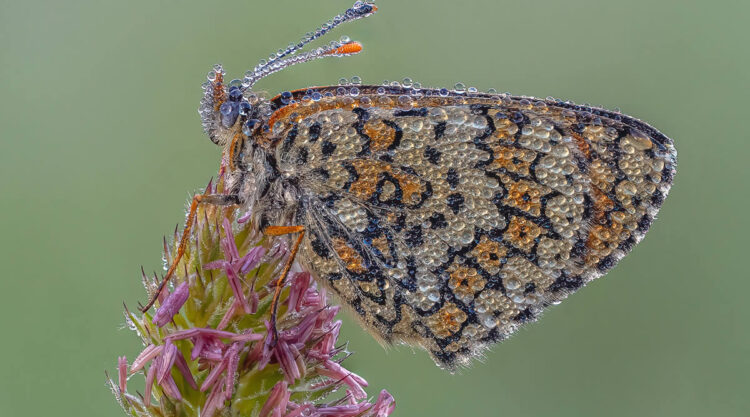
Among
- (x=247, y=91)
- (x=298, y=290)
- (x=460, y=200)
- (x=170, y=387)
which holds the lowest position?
(x=170, y=387)

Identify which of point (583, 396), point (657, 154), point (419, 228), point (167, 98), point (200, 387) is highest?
point (167, 98)

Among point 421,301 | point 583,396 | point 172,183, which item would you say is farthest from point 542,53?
point 421,301

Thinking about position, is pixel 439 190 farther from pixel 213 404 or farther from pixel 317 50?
pixel 213 404

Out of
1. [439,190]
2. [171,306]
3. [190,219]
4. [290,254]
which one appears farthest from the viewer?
[439,190]

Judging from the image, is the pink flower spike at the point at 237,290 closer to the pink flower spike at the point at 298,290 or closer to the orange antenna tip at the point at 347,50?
the pink flower spike at the point at 298,290

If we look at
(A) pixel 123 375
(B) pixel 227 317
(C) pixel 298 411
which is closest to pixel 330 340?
(C) pixel 298 411

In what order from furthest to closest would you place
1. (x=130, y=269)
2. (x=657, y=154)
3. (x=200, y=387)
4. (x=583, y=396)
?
1. (x=583, y=396)
2. (x=130, y=269)
3. (x=657, y=154)
4. (x=200, y=387)

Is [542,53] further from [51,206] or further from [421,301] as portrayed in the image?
[51,206]
